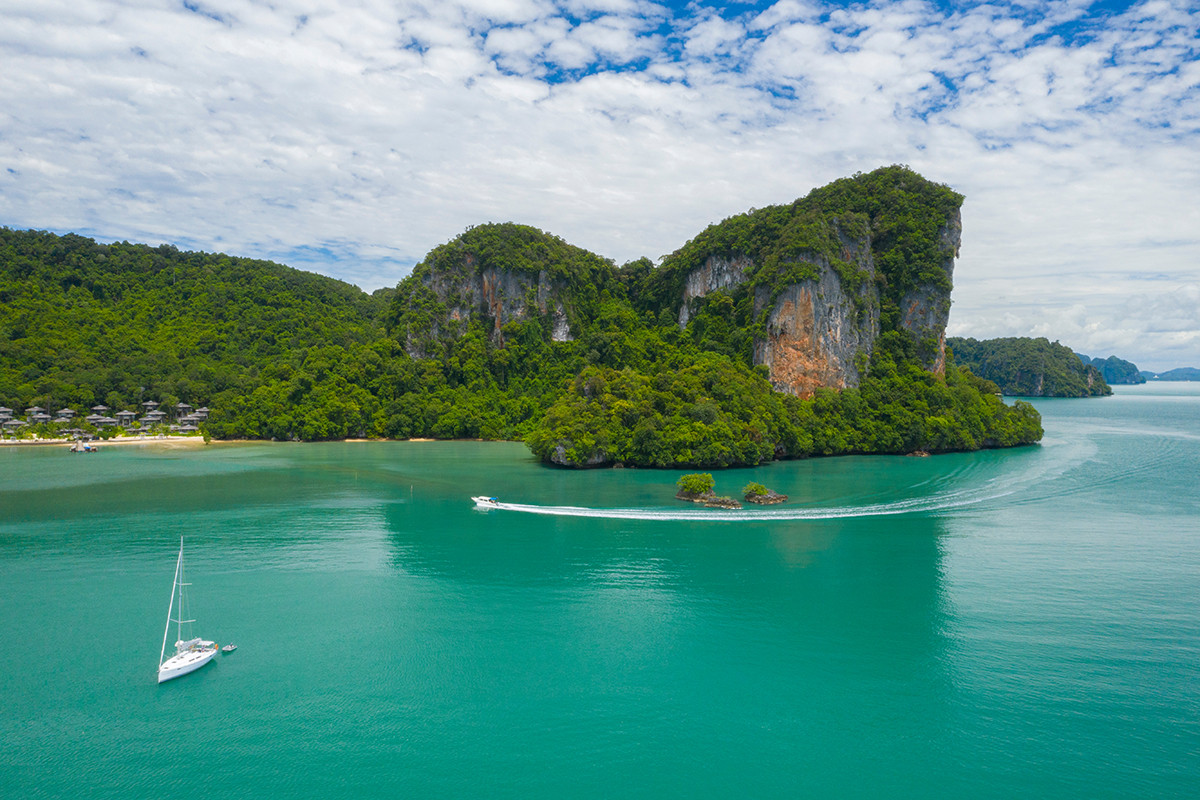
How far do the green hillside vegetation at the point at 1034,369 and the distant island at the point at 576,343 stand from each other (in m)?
95.2

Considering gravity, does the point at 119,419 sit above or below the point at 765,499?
above

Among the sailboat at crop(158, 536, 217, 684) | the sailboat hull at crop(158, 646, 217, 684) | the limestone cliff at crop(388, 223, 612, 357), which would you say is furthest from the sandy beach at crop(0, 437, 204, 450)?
the sailboat hull at crop(158, 646, 217, 684)

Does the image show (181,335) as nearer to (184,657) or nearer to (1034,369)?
(184,657)

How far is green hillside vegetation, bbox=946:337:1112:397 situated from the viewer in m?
153

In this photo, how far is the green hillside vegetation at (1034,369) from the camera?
501 feet

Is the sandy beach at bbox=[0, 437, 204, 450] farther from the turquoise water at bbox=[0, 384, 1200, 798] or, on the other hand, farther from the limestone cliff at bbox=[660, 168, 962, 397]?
the limestone cliff at bbox=[660, 168, 962, 397]

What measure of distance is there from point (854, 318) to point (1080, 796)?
6086 centimetres

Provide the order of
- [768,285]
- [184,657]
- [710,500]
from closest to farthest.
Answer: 1. [184,657]
2. [710,500]
3. [768,285]

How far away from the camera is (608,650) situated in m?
18.4

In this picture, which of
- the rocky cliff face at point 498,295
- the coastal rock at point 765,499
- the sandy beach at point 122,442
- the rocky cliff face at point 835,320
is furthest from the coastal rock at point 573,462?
the sandy beach at point 122,442

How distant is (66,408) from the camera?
73438mm

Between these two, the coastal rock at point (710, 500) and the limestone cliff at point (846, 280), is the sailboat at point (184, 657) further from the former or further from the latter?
the limestone cliff at point (846, 280)

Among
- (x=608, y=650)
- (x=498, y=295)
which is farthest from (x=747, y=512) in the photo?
(x=498, y=295)

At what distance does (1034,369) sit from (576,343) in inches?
5035
